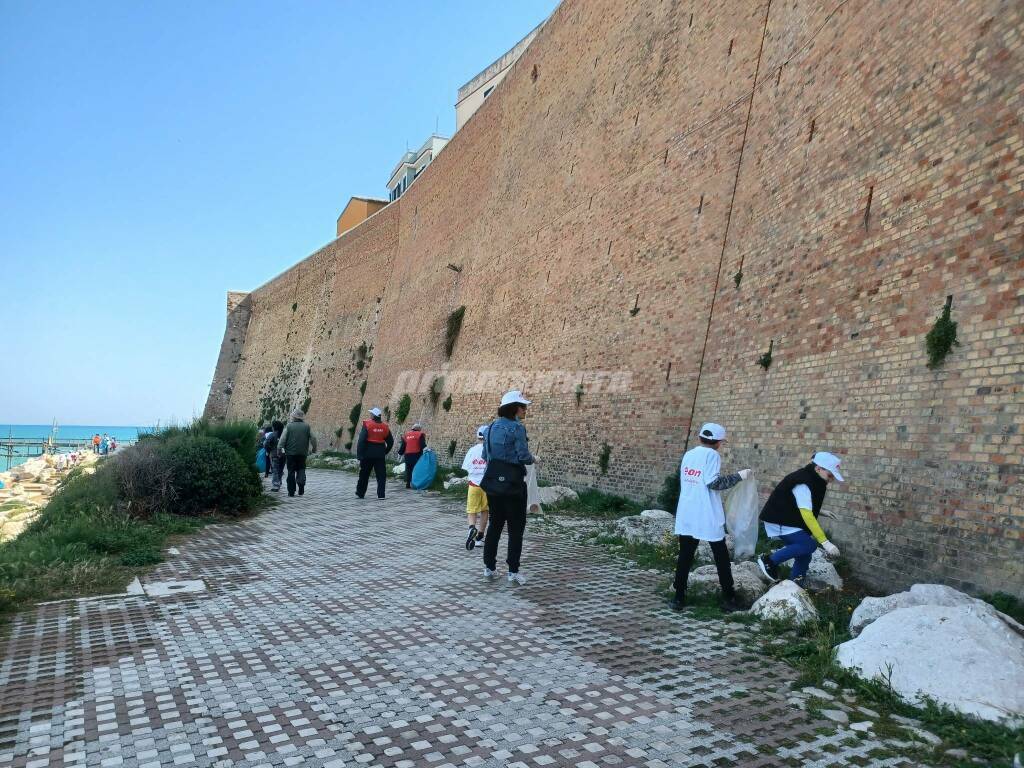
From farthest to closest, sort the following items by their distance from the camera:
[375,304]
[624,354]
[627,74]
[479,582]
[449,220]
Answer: [375,304] → [449,220] → [627,74] → [624,354] → [479,582]

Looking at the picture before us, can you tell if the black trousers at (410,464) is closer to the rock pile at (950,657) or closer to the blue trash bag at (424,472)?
the blue trash bag at (424,472)

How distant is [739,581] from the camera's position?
5.67 metres

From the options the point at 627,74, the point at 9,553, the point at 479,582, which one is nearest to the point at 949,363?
the point at 479,582

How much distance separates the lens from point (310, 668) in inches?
156

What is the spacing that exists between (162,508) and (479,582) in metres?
5.45

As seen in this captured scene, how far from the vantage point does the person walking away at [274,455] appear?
13.7 m

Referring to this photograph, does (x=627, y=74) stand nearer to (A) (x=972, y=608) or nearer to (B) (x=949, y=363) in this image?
(B) (x=949, y=363)

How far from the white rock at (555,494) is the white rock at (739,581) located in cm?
541

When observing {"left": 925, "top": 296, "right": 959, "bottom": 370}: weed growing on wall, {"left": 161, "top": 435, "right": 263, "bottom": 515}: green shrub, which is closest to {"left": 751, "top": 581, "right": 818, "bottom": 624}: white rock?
{"left": 925, "top": 296, "right": 959, "bottom": 370}: weed growing on wall

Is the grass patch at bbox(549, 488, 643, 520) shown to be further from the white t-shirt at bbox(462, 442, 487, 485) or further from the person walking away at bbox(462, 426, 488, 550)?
the white t-shirt at bbox(462, 442, 487, 485)

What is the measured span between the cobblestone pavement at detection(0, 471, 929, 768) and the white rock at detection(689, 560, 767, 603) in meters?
0.45

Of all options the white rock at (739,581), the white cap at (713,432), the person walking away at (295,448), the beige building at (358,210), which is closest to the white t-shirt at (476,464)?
the white rock at (739,581)

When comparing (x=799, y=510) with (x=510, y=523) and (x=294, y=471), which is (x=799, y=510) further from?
(x=294, y=471)

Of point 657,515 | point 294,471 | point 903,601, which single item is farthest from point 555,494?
point 903,601
